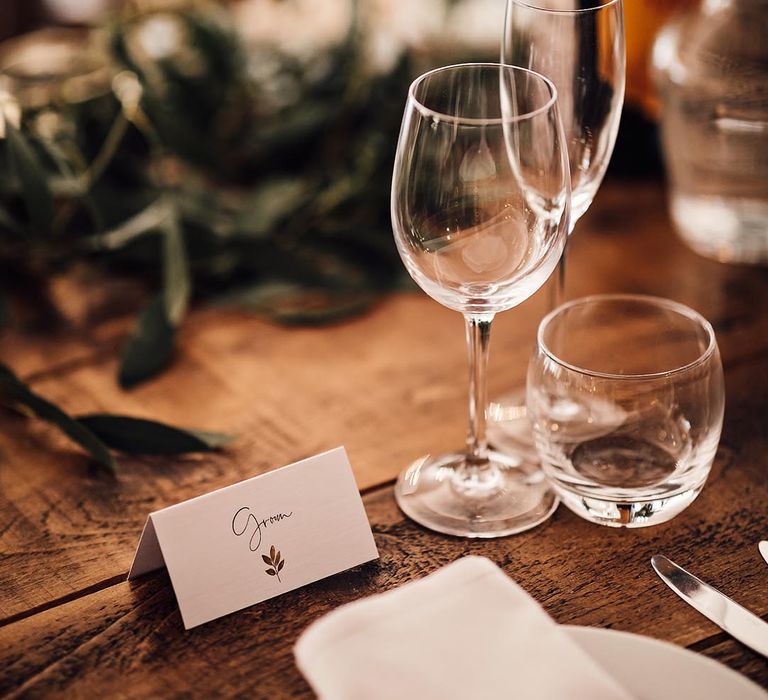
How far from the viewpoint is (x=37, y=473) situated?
806mm

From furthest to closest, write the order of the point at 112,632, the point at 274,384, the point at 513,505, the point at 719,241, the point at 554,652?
the point at 719,241 < the point at 274,384 < the point at 513,505 < the point at 112,632 < the point at 554,652

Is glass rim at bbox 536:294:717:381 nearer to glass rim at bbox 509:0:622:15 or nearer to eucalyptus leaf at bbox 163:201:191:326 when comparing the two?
glass rim at bbox 509:0:622:15

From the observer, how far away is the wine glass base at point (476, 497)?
0.72 m

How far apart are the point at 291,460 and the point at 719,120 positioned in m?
0.58

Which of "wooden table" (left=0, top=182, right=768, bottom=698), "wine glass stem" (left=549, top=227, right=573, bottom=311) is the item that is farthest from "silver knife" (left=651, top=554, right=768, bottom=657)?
"wine glass stem" (left=549, top=227, right=573, bottom=311)

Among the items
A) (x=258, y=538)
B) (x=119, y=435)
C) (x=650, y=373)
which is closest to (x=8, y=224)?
(x=119, y=435)

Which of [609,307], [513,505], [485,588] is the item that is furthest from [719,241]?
[485,588]

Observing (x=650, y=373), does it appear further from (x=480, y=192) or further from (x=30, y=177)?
(x=30, y=177)

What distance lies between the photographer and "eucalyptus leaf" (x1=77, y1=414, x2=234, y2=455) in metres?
0.80

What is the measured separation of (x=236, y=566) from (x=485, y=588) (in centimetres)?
17

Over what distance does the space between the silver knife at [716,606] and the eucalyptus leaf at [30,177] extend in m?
0.64

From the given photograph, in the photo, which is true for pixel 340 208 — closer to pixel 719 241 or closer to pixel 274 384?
pixel 274 384

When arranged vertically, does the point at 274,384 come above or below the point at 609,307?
below

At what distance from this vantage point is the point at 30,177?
939 mm
